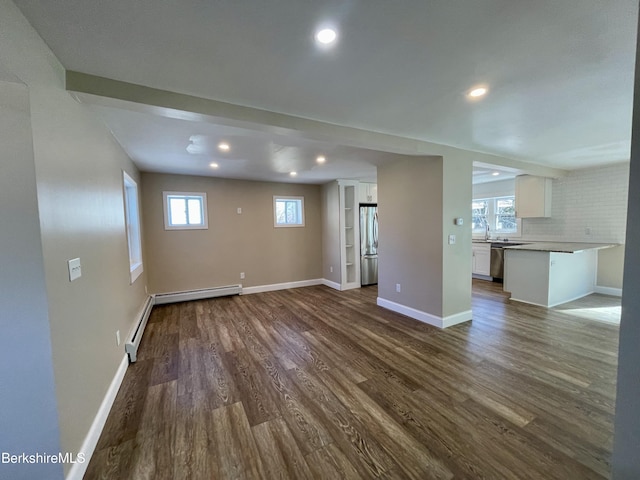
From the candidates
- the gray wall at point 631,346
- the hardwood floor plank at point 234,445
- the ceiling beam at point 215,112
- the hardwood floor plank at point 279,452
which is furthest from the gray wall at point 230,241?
the gray wall at point 631,346

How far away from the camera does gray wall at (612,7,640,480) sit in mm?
954

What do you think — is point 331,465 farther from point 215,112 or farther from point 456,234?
point 456,234

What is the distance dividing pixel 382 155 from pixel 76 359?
12.1 feet

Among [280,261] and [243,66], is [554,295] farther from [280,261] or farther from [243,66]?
[243,66]

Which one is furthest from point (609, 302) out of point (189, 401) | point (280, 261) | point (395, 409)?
point (189, 401)

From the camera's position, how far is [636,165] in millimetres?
942

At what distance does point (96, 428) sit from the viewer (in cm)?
170

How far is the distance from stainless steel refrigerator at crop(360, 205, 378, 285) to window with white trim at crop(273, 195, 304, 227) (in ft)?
4.64

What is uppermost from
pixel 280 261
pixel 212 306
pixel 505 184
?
pixel 505 184

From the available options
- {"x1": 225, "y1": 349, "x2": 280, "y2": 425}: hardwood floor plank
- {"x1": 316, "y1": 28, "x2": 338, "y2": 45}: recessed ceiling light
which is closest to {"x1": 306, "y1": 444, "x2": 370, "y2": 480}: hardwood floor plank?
{"x1": 225, "y1": 349, "x2": 280, "y2": 425}: hardwood floor plank

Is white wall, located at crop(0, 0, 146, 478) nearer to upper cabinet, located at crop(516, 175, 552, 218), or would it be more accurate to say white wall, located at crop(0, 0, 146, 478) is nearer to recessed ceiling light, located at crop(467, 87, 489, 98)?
recessed ceiling light, located at crop(467, 87, 489, 98)

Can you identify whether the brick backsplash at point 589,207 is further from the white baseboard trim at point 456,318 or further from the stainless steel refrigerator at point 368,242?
the stainless steel refrigerator at point 368,242

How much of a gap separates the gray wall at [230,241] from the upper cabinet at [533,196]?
4283 mm

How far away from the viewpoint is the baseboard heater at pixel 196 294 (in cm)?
462
